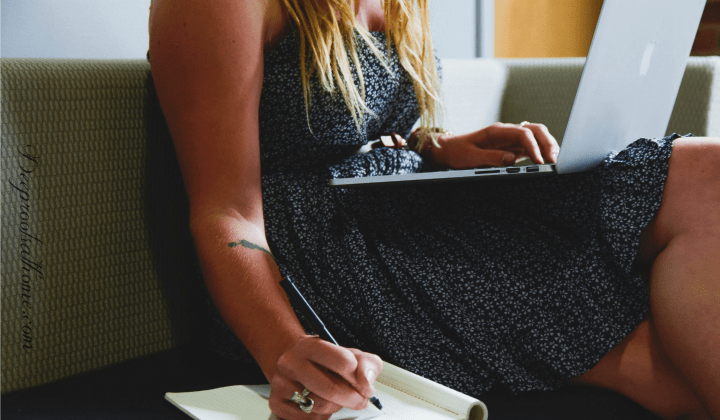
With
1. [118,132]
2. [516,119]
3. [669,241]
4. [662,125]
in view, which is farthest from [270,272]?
[516,119]

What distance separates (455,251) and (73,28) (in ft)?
2.13

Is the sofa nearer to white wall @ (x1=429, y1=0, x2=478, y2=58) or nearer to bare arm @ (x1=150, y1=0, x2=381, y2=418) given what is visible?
bare arm @ (x1=150, y1=0, x2=381, y2=418)

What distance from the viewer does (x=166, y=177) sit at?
0.84 meters

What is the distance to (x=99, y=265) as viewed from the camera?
77 centimetres

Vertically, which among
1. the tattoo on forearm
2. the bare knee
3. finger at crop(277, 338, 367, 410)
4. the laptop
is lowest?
finger at crop(277, 338, 367, 410)

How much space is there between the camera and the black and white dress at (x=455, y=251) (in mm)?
678

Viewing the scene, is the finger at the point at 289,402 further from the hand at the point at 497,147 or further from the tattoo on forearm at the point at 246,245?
the hand at the point at 497,147

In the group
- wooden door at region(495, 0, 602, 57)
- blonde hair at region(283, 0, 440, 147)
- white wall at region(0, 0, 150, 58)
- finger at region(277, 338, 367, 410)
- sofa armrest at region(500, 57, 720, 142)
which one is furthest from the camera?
wooden door at region(495, 0, 602, 57)

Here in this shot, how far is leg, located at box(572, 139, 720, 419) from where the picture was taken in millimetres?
586

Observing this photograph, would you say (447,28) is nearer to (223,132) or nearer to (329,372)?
(223,132)

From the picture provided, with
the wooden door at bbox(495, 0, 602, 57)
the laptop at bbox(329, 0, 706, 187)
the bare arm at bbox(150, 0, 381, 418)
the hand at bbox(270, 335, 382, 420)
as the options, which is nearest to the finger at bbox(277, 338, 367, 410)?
the hand at bbox(270, 335, 382, 420)

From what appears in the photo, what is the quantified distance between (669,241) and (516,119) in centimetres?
93

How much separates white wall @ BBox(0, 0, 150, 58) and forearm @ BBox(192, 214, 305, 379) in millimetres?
422

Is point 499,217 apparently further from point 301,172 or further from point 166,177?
point 166,177
